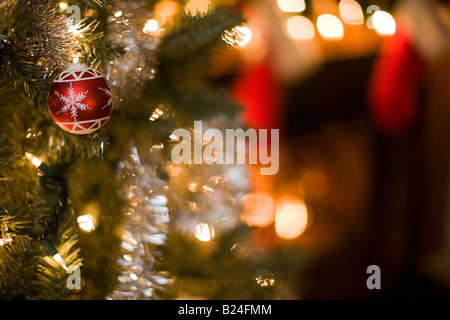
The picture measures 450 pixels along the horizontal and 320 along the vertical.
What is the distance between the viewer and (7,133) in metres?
0.43

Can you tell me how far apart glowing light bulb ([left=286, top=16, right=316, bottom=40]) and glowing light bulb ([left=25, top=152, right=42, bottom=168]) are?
1114mm

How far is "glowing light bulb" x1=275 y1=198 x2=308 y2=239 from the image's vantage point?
159 cm

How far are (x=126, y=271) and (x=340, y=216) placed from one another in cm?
134

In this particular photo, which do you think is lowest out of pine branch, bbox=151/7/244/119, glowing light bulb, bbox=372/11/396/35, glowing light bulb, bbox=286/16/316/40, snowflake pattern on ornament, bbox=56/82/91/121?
snowflake pattern on ornament, bbox=56/82/91/121

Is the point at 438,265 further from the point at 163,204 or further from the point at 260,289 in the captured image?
the point at 163,204

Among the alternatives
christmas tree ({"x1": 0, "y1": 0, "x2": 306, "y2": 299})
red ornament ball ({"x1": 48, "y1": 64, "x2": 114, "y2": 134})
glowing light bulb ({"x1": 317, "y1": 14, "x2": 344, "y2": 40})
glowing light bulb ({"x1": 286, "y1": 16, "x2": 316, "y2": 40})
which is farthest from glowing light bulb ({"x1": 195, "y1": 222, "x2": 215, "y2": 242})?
glowing light bulb ({"x1": 317, "y1": 14, "x2": 344, "y2": 40})

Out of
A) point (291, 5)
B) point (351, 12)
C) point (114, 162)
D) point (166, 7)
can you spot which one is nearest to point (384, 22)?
point (351, 12)

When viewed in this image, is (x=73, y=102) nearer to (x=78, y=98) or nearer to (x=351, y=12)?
(x=78, y=98)

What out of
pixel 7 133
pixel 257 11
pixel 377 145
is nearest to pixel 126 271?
pixel 7 133

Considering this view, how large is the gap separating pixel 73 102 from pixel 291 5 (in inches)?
46.4

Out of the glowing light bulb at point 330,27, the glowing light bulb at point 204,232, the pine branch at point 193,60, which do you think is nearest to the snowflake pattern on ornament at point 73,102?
the pine branch at point 193,60

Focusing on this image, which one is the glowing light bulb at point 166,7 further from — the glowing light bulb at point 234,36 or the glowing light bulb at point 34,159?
the glowing light bulb at point 34,159

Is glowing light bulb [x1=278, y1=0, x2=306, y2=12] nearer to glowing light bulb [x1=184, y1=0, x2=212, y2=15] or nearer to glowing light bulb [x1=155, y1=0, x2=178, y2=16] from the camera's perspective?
glowing light bulb [x1=184, y1=0, x2=212, y2=15]

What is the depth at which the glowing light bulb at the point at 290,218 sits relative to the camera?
1.59 metres
